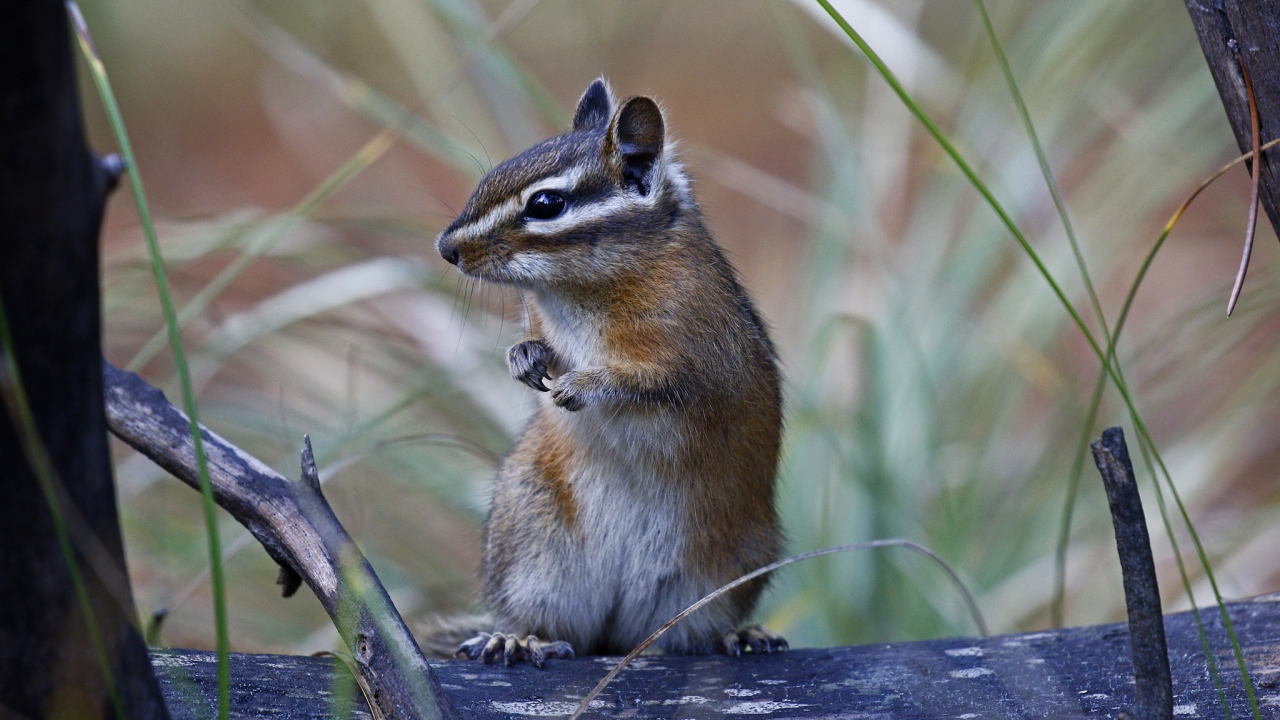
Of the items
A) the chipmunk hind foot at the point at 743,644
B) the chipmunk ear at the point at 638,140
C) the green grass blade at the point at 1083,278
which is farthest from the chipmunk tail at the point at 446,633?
the green grass blade at the point at 1083,278

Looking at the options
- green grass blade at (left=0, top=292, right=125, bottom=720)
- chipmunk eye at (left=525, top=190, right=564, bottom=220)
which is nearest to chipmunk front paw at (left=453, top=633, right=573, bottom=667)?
chipmunk eye at (left=525, top=190, right=564, bottom=220)

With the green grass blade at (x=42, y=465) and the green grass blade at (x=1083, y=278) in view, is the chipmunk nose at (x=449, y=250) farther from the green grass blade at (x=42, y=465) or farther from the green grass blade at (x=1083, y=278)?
the green grass blade at (x=42, y=465)

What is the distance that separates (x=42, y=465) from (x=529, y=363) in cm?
152

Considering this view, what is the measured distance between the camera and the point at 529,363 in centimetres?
253

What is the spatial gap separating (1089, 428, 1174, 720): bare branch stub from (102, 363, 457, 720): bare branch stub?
97 cm

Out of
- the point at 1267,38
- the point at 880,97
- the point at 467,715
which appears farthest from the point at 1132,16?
the point at 467,715

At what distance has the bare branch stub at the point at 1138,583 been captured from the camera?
53.5 inches

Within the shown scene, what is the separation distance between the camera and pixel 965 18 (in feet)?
27.1

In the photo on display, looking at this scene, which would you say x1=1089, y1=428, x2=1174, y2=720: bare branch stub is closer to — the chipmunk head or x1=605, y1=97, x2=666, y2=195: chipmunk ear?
the chipmunk head

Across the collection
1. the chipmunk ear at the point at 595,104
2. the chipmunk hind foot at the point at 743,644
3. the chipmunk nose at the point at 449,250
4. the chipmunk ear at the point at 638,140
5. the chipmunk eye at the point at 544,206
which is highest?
the chipmunk ear at the point at 595,104

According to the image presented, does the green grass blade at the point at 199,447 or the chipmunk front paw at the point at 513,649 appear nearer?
the green grass blade at the point at 199,447

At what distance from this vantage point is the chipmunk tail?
293 centimetres

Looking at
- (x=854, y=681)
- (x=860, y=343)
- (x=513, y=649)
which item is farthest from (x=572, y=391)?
(x=860, y=343)

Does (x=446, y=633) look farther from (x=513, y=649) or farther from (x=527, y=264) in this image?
(x=527, y=264)
